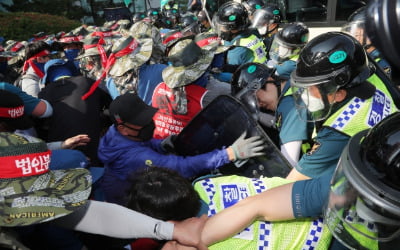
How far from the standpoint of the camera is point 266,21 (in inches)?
225

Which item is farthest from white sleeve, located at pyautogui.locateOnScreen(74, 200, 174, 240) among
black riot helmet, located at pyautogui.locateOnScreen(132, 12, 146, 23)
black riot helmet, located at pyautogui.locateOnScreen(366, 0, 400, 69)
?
black riot helmet, located at pyautogui.locateOnScreen(132, 12, 146, 23)

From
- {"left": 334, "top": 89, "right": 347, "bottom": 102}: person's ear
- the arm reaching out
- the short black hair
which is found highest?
{"left": 334, "top": 89, "right": 347, "bottom": 102}: person's ear

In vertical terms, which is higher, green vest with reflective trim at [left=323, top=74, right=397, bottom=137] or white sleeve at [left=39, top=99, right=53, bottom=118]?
green vest with reflective trim at [left=323, top=74, right=397, bottom=137]

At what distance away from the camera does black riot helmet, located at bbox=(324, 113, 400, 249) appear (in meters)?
0.87

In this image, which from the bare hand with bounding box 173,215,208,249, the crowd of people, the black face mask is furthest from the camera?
the black face mask

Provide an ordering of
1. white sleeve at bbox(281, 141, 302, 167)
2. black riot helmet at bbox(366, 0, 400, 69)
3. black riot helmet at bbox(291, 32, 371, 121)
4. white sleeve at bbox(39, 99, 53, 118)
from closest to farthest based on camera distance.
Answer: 1. black riot helmet at bbox(366, 0, 400, 69)
2. black riot helmet at bbox(291, 32, 371, 121)
3. white sleeve at bbox(281, 141, 302, 167)
4. white sleeve at bbox(39, 99, 53, 118)

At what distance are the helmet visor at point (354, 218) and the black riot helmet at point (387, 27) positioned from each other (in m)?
0.41

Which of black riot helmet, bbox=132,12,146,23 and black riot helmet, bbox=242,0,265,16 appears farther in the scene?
black riot helmet, bbox=132,12,146,23

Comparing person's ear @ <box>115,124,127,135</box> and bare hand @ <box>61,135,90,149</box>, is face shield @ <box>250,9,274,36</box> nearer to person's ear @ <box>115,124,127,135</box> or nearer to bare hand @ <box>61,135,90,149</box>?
bare hand @ <box>61,135,90,149</box>

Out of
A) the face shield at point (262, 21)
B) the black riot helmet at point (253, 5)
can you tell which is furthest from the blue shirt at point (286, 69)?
the black riot helmet at point (253, 5)

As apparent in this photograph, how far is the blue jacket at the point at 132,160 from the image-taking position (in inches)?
70.1

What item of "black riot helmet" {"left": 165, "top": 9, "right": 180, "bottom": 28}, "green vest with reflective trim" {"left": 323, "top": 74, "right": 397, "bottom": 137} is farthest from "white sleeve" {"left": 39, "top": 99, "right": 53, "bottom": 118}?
"black riot helmet" {"left": 165, "top": 9, "right": 180, "bottom": 28}

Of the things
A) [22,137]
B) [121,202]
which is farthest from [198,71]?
[22,137]

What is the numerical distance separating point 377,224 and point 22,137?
1.24 meters
